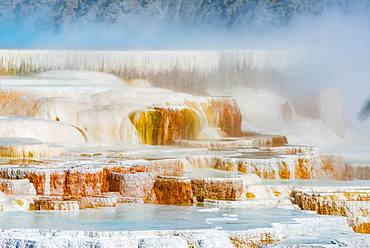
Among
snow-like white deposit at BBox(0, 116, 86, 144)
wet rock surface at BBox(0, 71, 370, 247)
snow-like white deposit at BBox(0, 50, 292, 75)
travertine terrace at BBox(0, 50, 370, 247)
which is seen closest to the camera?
wet rock surface at BBox(0, 71, 370, 247)

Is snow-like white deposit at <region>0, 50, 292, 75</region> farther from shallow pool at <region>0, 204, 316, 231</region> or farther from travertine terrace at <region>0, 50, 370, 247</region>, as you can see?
shallow pool at <region>0, 204, 316, 231</region>

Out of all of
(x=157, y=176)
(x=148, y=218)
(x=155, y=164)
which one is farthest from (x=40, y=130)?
(x=148, y=218)

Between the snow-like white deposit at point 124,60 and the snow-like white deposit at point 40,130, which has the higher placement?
the snow-like white deposit at point 124,60

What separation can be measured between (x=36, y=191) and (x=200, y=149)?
186 inches

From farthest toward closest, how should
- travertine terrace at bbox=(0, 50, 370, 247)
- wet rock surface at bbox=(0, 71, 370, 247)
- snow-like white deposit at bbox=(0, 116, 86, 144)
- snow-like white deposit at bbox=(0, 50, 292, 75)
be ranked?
snow-like white deposit at bbox=(0, 50, 292, 75), snow-like white deposit at bbox=(0, 116, 86, 144), travertine terrace at bbox=(0, 50, 370, 247), wet rock surface at bbox=(0, 71, 370, 247)

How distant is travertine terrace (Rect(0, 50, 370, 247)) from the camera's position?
14.6m

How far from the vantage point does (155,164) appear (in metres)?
18.4

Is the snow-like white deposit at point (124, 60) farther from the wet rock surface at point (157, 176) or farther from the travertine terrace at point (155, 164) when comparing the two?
the wet rock surface at point (157, 176)

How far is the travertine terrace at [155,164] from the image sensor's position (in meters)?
14.6

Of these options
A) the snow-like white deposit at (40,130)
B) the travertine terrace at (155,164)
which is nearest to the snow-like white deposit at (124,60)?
the travertine terrace at (155,164)

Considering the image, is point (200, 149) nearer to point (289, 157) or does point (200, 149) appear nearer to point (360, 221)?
point (289, 157)

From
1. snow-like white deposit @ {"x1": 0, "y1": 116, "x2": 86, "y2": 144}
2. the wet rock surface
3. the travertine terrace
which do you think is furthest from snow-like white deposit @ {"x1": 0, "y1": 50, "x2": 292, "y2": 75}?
snow-like white deposit @ {"x1": 0, "y1": 116, "x2": 86, "y2": 144}

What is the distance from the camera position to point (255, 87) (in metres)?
28.8

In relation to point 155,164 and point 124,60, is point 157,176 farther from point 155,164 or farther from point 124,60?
point 124,60
